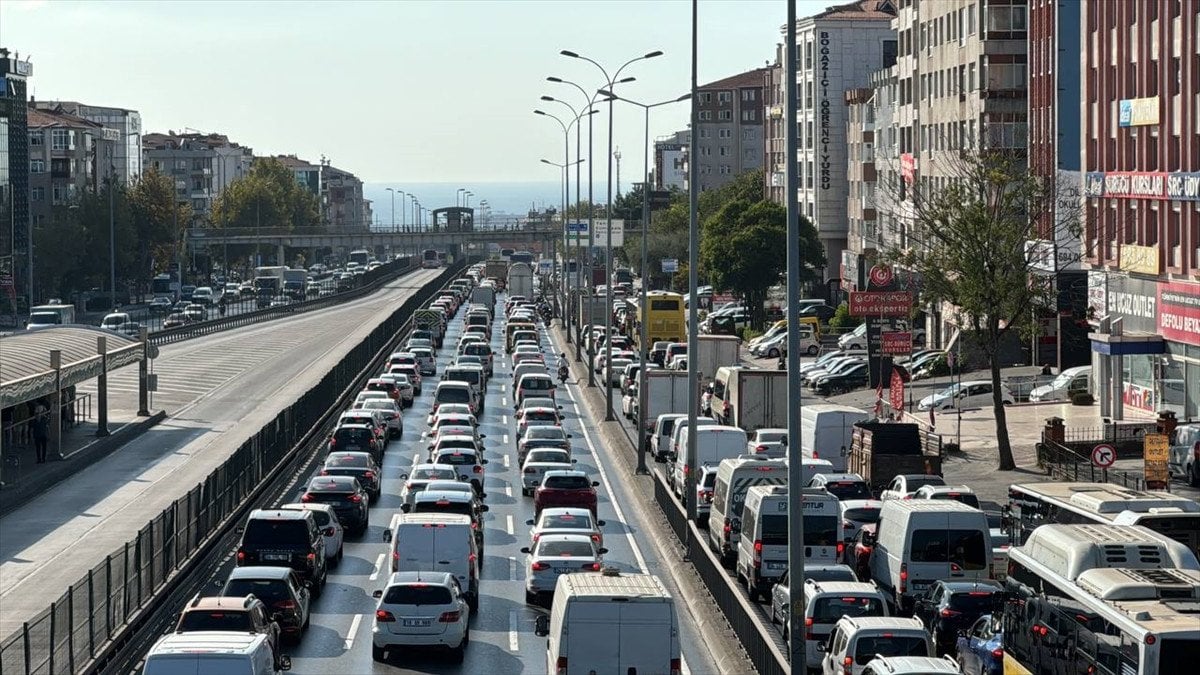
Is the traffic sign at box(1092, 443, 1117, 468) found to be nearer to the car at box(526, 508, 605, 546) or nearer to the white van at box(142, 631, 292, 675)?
the car at box(526, 508, 605, 546)

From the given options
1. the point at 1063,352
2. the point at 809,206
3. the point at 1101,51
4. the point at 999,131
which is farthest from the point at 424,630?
the point at 809,206

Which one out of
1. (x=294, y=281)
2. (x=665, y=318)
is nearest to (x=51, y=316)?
(x=665, y=318)

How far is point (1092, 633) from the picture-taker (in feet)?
63.1

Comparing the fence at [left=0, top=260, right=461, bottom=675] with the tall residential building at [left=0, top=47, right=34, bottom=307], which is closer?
the fence at [left=0, top=260, right=461, bottom=675]

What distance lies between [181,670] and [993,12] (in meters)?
69.3

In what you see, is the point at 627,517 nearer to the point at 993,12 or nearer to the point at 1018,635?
the point at 1018,635

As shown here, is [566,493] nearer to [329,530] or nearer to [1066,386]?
[329,530]

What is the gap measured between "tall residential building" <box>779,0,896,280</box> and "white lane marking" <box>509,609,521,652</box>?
94.3 metres

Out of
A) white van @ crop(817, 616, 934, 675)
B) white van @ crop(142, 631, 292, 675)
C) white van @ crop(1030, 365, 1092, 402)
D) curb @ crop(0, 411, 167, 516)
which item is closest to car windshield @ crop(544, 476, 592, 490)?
curb @ crop(0, 411, 167, 516)

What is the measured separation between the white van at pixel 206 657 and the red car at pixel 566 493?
62.5 ft

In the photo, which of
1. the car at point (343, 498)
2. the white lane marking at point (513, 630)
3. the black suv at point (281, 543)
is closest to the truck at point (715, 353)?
the car at point (343, 498)

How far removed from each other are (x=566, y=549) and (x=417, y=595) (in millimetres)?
5157

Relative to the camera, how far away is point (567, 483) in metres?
40.8

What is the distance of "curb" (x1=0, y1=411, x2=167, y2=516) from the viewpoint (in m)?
46.8
